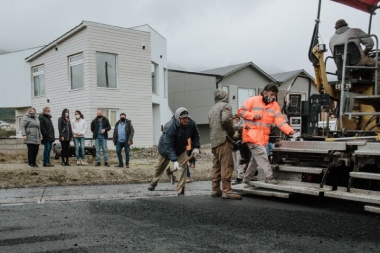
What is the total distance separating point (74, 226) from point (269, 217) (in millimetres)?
2670

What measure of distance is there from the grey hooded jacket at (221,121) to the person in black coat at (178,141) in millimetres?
513

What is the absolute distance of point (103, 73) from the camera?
853 inches

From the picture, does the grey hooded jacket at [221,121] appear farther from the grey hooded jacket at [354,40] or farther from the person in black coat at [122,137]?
the person in black coat at [122,137]

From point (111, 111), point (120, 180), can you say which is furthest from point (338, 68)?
point (111, 111)

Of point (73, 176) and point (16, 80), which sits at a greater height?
point (16, 80)

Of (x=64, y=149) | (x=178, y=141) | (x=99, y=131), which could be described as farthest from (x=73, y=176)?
(x=178, y=141)

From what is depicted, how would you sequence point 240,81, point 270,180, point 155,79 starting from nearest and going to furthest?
point 270,180 → point 155,79 → point 240,81

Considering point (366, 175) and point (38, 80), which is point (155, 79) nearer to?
point (38, 80)

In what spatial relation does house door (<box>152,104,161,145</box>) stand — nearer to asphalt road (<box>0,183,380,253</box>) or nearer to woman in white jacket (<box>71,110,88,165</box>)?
woman in white jacket (<box>71,110,88,165</box>)

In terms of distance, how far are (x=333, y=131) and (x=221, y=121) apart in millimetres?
1980

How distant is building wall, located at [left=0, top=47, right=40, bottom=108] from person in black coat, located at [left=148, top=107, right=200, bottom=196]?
1988 cm

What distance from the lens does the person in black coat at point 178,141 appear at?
8.08 meters

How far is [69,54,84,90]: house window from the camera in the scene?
2166cm

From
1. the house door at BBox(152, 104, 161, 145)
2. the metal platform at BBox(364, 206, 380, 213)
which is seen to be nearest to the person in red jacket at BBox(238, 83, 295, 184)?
the metal platform at BBox(364, 206, 380, 213)
